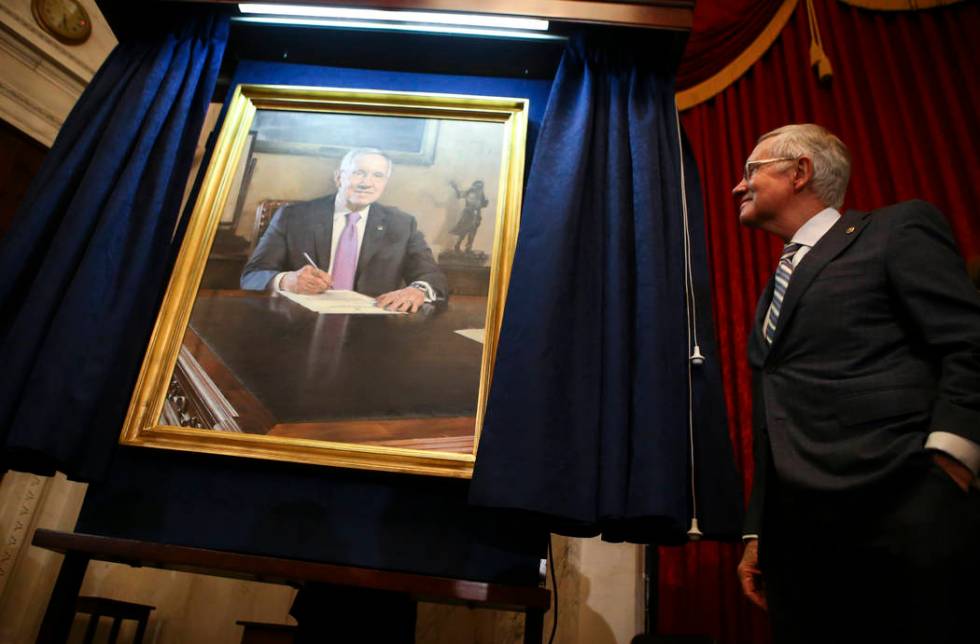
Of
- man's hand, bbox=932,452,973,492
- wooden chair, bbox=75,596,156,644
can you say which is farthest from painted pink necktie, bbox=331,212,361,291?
wooden chair, bbox=75,596,156,644

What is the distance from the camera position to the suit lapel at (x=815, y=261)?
4.89 ft

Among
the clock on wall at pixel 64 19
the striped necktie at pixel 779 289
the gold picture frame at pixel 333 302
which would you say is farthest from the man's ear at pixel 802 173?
the clock on wall at pixel 64 19

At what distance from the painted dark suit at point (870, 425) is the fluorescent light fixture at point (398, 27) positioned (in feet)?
3.63

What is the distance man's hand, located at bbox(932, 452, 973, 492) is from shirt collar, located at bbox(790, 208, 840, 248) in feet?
2.09

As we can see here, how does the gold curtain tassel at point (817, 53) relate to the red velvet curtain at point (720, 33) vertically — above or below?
below

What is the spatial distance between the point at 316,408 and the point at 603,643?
6.11ft

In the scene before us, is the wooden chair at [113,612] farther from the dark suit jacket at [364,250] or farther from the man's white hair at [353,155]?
the man's white hair at [353,155]

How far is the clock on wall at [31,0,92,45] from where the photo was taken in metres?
3.86

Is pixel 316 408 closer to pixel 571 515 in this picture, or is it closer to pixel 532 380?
pixel 532 380

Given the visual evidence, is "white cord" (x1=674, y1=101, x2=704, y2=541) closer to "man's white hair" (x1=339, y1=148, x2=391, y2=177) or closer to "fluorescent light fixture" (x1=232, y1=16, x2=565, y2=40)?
"fluorescent light fixture" (x1=232, y1=16, x2=565, y2=40)

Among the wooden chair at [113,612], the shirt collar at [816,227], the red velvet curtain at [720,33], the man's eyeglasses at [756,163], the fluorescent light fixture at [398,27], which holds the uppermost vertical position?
the red velvet curtain at [720,33]

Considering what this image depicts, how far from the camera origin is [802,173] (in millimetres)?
1762

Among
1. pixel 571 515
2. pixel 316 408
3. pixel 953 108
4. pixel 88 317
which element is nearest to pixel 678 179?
pixel 571 515

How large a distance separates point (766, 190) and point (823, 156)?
0.16 metres
